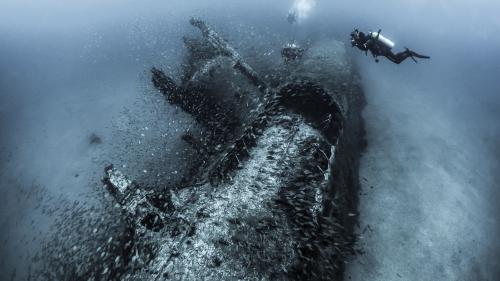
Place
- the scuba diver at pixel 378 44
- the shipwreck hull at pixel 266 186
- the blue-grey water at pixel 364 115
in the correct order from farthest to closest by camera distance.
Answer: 1. the scuba diver at pixel 378 44
2. the blue-grey water at pixel 364 115
3. the shipwreck hull at pixel 266 186

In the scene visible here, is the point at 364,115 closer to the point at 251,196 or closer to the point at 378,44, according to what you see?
the point at 378,44

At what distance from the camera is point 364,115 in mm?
10773

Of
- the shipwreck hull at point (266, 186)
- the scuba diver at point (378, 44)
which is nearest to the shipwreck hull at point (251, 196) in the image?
the shipwreck hull at point (266, 186)

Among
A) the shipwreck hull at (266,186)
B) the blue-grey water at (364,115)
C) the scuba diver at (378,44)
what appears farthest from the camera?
the scuba diver at (378,44)

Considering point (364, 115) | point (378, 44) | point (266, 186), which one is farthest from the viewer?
point (364, 115)

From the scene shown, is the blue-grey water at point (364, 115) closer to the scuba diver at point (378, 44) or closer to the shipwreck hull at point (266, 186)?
the shipwreck hull at point (266, 186)

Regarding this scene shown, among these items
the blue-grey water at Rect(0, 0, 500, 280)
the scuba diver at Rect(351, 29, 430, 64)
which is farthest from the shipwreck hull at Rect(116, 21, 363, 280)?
the blue-grey water at Rect(0, 0, 500, 280)

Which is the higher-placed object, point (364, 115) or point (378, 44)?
point (378, 44)

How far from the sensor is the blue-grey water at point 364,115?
24.1 feet

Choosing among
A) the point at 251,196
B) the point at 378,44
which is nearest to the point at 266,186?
the point at 251,196

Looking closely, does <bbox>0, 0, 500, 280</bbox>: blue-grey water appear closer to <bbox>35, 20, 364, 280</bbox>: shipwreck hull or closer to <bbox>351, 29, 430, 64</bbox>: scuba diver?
<bbox>35, 20, 364, 280</bbox>: shipwreck hull

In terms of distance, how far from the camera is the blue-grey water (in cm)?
733

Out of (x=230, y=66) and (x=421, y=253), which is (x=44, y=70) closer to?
(x=230, y=66)

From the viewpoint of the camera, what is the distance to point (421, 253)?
6781 mm
